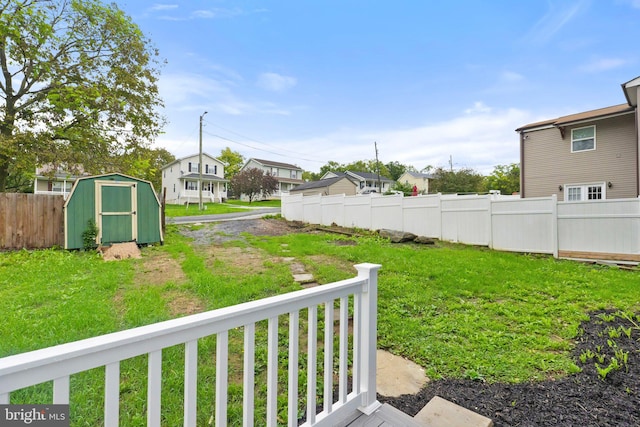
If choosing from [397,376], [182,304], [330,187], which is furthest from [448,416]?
[330,187]

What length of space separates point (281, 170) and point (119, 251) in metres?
33.9

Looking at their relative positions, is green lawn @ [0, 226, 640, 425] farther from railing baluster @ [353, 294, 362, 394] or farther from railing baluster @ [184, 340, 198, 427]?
railing baluster @ [184, 340, 198, 427]

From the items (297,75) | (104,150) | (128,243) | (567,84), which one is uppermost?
(297,75)

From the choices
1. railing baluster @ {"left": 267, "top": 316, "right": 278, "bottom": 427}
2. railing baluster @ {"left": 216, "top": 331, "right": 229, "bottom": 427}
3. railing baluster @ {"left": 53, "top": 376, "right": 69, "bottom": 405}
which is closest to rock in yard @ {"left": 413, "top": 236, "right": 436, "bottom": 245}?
railing baluster @ {"left": 267, "top": 316, "right": 278, "bottom": 427}

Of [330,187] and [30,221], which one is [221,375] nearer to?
[30,221]

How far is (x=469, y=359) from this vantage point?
258 centimetres

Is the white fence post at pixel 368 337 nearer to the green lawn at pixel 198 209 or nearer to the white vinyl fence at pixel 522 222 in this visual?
the white vinyl fence at pixel 522 222

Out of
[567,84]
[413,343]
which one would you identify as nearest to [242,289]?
[413,343]

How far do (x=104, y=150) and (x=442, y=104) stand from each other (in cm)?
1427

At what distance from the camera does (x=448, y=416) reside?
6.06ft

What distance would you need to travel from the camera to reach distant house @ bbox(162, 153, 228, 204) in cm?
2873

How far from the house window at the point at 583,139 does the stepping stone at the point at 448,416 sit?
46.8ft

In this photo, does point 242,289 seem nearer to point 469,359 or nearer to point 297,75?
point 469,359

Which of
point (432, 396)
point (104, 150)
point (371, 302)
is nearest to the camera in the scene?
point (371, 302)
